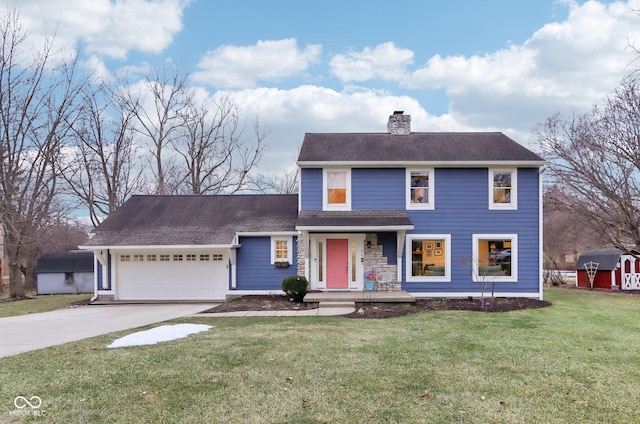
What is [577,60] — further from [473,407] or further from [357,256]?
[473,407]

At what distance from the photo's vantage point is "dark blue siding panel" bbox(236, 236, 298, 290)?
15.5m

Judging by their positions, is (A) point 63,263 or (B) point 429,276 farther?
(A) point 63,263

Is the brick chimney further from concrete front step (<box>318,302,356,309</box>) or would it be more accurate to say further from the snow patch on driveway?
the snow patch on driveway

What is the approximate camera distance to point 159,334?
334 inches

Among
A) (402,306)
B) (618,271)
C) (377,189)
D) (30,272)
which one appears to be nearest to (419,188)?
(377,189)

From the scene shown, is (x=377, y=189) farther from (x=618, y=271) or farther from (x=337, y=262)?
(x=618, y=271)

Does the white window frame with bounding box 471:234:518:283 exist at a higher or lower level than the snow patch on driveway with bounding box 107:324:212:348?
higher

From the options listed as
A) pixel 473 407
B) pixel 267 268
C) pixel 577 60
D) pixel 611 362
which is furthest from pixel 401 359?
pixel 577 60

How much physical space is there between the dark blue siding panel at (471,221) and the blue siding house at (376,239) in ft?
0.12

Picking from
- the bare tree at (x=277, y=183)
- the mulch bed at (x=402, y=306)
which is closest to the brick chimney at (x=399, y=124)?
the mulch bed at (x=402, y=306)

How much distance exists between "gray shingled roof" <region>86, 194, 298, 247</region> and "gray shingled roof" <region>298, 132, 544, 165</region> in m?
2.85

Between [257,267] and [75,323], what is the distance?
6337mm

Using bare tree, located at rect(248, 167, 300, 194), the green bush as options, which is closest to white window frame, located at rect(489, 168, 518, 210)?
the green bush

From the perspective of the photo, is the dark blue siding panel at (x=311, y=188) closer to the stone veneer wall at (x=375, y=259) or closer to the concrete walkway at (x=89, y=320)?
the stone veneer wall at (x=375, y=259)
